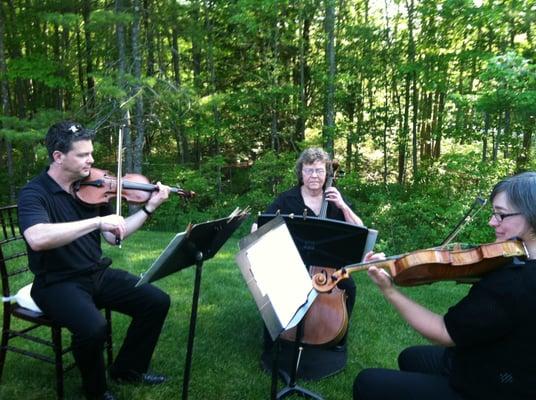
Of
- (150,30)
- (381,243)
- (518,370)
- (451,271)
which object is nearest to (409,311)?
(451,271)

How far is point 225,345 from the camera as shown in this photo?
365 centimetres

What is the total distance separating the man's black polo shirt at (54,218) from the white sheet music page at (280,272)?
46.6 inches

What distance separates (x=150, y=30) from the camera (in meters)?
9.76

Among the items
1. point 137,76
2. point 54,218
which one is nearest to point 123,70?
point 137,76

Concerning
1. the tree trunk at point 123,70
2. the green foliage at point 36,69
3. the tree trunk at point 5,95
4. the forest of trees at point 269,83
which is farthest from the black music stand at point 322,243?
the green foliage at point 36,69

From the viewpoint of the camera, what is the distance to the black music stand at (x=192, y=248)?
2.27 meters

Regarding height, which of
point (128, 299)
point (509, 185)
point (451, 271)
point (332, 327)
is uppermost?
point (509, 185)

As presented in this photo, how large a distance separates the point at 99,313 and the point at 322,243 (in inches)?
57.0

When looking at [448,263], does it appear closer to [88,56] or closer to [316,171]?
[316,171]

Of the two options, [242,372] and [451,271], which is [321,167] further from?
[451,271]

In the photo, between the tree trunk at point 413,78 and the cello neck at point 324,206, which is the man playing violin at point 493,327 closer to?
the cello neck at point 324,206

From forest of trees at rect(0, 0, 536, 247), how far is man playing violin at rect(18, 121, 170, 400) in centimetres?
514

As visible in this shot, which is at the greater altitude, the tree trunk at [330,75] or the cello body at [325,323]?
the tree trunk at [330,75]

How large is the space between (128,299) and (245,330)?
1291 millimetres
